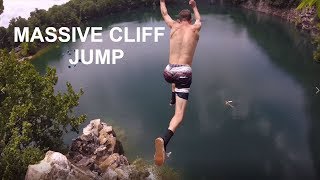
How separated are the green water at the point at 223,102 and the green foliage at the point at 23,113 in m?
7.57

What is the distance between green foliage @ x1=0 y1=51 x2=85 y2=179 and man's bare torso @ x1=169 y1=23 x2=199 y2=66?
80.4ft

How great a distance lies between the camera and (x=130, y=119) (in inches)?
1725

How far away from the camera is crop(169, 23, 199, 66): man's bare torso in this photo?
476 cm

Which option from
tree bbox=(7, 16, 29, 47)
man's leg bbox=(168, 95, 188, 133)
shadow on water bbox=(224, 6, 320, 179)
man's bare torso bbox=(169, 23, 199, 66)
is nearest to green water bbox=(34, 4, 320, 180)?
shadow on water bbox=(224, 6, 320, 179)

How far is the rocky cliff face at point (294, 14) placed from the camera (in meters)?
74.1

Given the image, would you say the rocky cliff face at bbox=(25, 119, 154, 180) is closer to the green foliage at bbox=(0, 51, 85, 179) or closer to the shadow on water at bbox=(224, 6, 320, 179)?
the green foliage at bbox=(0, 51, 85, 179)

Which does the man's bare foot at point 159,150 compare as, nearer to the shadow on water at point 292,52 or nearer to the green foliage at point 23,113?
the green foliage at point 23,113

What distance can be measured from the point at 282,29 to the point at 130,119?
4460 centimetres

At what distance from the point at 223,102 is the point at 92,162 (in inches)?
727

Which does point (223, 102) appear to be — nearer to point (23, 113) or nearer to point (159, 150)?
point (23, 113)

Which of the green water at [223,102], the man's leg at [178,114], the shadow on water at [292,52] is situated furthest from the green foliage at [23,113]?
the man's leg at [178,114]

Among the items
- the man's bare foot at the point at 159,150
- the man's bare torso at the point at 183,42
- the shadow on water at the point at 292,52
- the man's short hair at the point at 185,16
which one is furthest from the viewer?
the shadow on water at the point at 292,52

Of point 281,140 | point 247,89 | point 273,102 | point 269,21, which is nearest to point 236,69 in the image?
point 247,89

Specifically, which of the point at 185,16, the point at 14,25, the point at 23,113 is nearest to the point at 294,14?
the point at 14,25
